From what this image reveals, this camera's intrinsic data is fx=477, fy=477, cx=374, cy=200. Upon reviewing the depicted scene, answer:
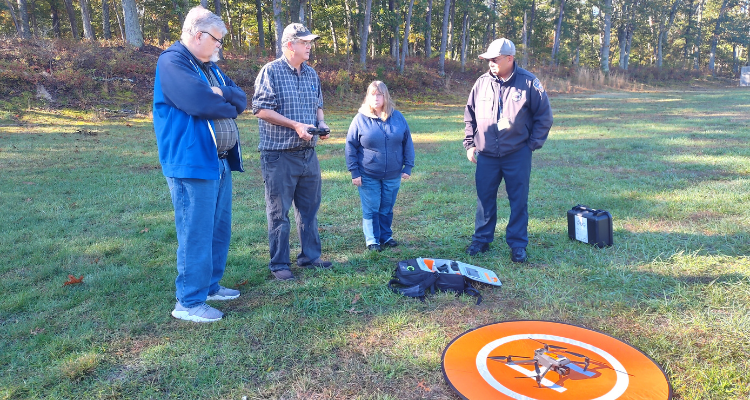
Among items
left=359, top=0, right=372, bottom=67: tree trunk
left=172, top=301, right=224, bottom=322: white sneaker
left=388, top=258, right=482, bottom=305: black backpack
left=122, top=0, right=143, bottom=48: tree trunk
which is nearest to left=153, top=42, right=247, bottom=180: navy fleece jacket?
left=172, top=301, right=224, bottom=322: white sneaker

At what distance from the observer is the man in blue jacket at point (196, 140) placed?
3.23 metres

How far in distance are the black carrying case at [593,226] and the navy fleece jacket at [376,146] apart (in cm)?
207

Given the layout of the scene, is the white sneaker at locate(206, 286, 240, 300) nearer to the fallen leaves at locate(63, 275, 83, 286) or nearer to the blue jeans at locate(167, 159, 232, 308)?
the blue jeans at locate(167, 159, 232, 308)

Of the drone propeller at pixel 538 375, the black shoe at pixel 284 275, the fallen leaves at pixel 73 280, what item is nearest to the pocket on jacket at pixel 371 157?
the black shoe at pixel 284 275

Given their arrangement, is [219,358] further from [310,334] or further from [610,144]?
[610,144]

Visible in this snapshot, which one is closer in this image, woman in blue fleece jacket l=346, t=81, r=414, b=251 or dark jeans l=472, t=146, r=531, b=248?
dark jeans l=472, t=146, r=531, b=248

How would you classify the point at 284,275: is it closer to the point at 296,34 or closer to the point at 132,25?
the point at 296,34

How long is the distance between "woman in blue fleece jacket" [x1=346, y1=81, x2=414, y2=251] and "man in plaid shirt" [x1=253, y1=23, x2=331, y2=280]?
0.68 meters

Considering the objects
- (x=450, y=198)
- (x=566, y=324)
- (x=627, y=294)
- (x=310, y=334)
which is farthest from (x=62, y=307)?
(x=450, y=198)

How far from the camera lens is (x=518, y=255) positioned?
4.91m

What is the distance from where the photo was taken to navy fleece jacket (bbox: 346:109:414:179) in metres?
5.16

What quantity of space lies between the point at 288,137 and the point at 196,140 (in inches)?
41.9

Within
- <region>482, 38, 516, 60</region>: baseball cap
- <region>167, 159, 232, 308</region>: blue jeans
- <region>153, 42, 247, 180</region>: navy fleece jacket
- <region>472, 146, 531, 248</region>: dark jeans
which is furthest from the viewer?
Answer: <region>472, 146, 531, 248</region>: dark jeans

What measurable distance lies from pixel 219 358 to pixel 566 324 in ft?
8.22
